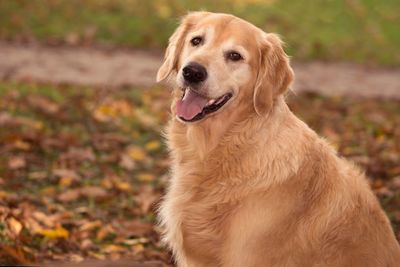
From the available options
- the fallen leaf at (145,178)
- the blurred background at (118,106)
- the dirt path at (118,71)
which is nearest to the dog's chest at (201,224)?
the blurred background at (118,106)

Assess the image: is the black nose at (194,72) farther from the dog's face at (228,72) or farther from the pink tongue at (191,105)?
the pink tongue at (191,105)

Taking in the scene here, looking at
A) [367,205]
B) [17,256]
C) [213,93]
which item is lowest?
[17,256]

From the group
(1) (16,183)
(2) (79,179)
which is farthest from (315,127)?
(1) (16,183)

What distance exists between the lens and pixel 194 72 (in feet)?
14.2

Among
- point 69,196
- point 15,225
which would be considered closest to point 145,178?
point 69,196

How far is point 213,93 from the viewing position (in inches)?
173

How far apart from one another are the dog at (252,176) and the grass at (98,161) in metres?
1.26

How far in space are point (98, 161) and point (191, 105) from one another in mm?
3411

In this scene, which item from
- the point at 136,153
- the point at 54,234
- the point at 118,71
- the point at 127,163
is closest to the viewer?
the point at 54,234

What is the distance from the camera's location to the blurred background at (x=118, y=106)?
19.8ft

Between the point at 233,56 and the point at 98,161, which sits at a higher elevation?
the point at 233,56

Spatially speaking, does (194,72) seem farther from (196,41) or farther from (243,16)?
(243,16)

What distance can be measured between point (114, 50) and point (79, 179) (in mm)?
5911

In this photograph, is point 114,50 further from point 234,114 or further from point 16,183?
point 234,114
